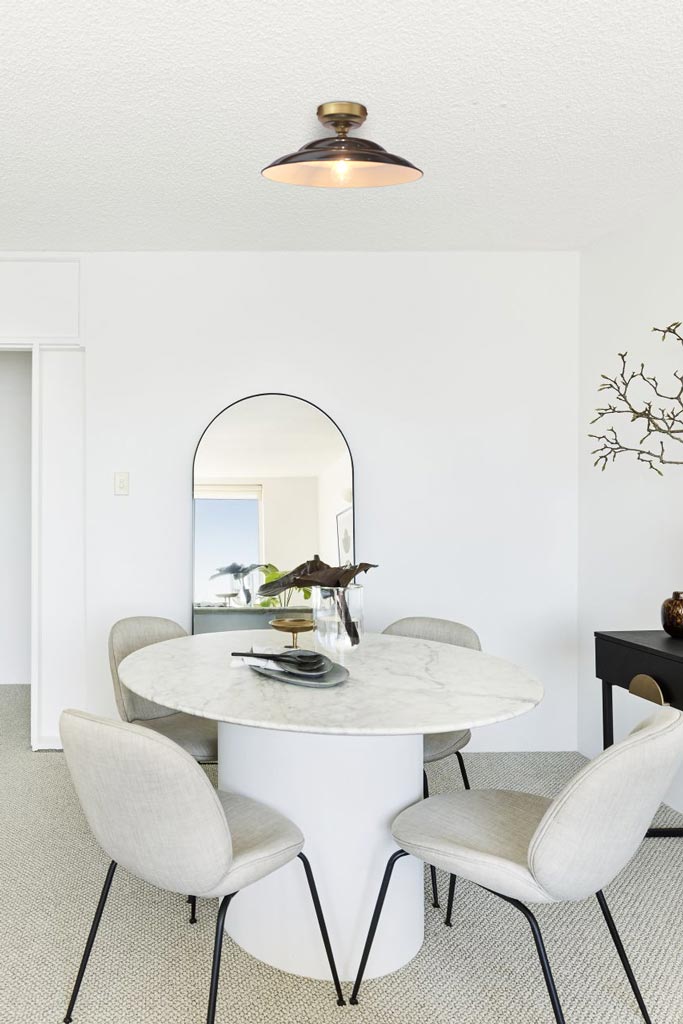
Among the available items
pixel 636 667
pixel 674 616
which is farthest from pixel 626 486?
pixel 636 667

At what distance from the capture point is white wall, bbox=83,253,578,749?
413 centimetres

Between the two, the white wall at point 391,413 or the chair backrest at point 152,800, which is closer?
the chair backrest at point 152,800

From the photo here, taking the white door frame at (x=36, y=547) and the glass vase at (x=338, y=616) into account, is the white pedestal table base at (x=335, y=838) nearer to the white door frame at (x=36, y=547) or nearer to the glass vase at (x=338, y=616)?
the glass vase at (x=338, y=616)

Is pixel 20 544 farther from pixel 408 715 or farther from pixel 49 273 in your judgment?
pixel 408 715

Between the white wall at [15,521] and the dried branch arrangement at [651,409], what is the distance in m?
3.59

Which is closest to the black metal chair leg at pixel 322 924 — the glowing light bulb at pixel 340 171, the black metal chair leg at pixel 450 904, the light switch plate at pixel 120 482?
the black metal chair leg at pixel 450 904

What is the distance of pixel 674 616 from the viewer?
9.81 feet

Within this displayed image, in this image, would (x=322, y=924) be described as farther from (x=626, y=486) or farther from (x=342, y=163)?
(x=626, y=486)

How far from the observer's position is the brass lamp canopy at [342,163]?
2.17m

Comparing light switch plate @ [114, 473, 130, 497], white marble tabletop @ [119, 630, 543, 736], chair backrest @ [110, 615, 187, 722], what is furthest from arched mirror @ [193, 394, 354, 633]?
white marble tabletop @ [119, 630, 543, 736]

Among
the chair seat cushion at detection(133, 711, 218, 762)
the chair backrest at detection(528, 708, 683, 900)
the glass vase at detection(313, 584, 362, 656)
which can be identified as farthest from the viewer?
the chair seat cushion at detection(133, 711, 218, 762)

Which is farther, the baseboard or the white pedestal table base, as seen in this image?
the baseboard

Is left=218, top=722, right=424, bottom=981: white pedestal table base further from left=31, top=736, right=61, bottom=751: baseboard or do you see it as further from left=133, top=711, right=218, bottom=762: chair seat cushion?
left=31, top=736, right=61, bottom=751: baseboard

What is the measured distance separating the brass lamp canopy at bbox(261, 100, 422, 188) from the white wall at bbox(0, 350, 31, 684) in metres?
3.66
